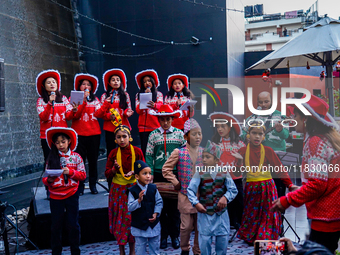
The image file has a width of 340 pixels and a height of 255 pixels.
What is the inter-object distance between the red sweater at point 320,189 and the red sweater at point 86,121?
3459 millimetres

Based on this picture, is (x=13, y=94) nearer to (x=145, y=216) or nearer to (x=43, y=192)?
(x=43, y=192)

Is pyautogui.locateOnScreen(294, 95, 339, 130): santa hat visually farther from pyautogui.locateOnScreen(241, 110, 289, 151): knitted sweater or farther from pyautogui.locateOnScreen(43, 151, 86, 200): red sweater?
pyautogui.locateOnScreen(43, 151, 86, 200): red sweater

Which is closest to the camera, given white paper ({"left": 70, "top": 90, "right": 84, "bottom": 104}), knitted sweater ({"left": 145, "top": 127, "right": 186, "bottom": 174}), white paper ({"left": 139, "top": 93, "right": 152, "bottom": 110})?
knitted sweater ({"left": 145, "top": 127, "right": 186, "bottom": 174})

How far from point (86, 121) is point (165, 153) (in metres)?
1.60

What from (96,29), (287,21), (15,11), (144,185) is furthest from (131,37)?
(287,21)

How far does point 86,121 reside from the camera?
17.6 ft

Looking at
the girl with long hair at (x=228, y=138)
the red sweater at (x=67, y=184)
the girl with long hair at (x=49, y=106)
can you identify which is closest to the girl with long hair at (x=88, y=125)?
the girl with long hair at (x=49, y=106)

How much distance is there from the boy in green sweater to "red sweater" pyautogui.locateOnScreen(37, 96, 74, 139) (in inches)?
56.1

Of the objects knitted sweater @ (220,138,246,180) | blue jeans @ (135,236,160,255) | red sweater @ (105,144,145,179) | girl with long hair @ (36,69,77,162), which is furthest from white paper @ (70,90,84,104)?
blue jeans @ (135,236,160,255)

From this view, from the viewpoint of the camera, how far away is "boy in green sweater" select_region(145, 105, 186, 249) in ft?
14.4

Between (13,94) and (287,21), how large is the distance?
4657 cm

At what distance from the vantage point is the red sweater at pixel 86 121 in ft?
17.6

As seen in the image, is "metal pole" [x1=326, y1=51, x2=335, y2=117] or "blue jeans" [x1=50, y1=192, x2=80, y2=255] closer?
"blue jeans" [x1=50, y1=192, x2=80, y2=255]

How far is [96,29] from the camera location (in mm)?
13766
